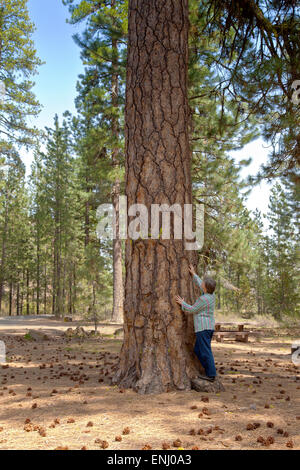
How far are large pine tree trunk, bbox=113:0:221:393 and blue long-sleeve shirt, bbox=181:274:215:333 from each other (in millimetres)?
169

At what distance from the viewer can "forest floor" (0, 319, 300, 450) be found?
2.96 m

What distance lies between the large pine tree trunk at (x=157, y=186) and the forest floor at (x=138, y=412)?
1.28 feet

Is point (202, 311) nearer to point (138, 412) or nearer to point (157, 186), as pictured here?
point (138, 412)

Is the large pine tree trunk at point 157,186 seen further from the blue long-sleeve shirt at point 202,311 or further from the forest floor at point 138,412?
the forest floor at point 138,412

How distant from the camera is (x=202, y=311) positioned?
4.59m

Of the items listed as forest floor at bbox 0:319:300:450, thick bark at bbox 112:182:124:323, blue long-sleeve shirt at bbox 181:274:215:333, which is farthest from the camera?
thick bark at bbox 112:182:124:323

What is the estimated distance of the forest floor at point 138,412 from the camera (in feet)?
9.71

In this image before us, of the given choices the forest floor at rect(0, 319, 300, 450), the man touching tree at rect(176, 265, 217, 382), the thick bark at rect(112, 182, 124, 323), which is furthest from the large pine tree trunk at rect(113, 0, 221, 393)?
the thick bark at rect(112, 182, 124, 323)

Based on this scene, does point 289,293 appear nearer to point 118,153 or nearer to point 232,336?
point 232,336

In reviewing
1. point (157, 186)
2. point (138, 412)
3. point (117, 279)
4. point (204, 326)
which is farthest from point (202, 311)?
point (117, 279)

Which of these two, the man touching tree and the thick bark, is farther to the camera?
the thick bark

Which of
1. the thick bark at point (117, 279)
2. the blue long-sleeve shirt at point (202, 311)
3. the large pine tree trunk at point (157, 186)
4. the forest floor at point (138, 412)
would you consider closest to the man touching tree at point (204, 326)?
the blue long-sleeve shirt at point (202, 311)

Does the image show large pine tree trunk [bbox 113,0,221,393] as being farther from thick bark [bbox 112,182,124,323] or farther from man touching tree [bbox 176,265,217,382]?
thick bark [bbox 112,182,124,323]
